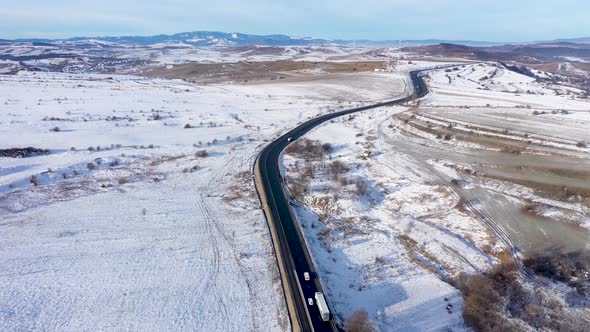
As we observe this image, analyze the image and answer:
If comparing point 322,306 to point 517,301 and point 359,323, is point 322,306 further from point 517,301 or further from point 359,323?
point 517,301

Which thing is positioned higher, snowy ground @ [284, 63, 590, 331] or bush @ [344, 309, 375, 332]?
snowy ground @ [284, 63, 590, 331]

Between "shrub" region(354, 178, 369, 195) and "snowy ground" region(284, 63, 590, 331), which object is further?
"shrub" region(354, 178, 369, 195)

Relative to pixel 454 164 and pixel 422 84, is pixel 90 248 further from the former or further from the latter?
pixel 422 84

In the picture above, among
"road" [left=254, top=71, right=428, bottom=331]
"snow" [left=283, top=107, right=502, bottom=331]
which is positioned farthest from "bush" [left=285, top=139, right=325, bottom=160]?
"snow" [left=283, top=107, right=502, bottom=331]

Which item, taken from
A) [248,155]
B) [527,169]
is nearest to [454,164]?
[527,169]

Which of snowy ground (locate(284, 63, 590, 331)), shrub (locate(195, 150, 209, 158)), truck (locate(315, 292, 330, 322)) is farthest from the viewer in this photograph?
shrub (locate(195, 150, 209, 158))

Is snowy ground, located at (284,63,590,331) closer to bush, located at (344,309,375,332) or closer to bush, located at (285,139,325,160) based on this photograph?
bush, located at (285,139,325,160)
